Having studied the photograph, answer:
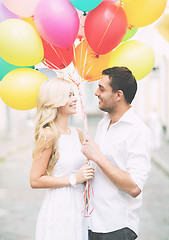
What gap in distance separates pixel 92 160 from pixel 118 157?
0.21 metres

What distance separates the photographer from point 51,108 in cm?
244

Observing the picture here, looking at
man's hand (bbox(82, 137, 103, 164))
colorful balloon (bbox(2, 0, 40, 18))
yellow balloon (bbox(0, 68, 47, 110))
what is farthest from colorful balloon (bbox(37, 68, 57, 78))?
man's hand (bbox(82, 137, 103, 164))

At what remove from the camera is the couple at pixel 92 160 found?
229 cm

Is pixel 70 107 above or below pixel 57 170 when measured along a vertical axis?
above

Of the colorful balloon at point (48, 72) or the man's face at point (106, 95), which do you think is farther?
the colorful balloon at point (48, 72)

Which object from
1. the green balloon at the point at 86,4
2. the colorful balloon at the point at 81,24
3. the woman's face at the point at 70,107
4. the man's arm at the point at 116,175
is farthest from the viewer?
the colorful balloon at the point at 81,24

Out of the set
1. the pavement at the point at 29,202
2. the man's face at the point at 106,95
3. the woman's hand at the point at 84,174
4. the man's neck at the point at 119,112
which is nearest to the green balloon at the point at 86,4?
the man's face at the point at 106,95

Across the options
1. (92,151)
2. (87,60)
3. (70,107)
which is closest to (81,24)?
(87,60)

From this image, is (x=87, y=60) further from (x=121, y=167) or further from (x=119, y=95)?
(x=121, y=167)

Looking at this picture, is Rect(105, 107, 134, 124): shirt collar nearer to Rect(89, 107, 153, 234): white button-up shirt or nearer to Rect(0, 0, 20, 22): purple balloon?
Rect(89, 107, 153, 234): white button-up shirt

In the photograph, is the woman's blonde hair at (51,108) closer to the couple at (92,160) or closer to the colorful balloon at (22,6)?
the couple at (92,160)

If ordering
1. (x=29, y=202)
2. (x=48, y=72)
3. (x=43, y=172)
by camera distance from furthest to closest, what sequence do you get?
(x=29, y=202) < (x=48, y=72) < (x=43, y=172)

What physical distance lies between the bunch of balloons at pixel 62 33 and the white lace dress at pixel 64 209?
0.50 meters

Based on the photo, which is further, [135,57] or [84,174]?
[135,57]
